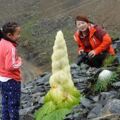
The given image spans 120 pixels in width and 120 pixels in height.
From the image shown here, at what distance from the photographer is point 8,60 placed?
23.9 feet

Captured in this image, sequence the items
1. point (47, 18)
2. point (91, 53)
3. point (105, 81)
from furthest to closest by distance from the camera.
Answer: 1. point (47, 18)
2. point (91, 53)
3. point (105, 81)

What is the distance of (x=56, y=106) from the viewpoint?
775 centimetres

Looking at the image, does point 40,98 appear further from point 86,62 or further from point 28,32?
point 28,32

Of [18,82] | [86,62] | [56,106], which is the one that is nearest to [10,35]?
[18,82]

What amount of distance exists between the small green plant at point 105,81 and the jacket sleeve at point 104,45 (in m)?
1.55

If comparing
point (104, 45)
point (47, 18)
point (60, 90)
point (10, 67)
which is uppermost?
point (47, 18)

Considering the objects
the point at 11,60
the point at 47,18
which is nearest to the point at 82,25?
the point at 11,60

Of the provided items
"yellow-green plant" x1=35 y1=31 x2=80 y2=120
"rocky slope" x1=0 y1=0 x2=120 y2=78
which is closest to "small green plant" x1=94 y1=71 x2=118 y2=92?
"yellow-green plant" x1=35 y1=31 x2=80 y2=120

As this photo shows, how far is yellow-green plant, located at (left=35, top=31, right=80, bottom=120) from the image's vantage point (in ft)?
24.7

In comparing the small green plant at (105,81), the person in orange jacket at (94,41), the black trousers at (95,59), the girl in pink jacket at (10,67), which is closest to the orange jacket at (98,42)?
the person in orange jacket at (94,41)

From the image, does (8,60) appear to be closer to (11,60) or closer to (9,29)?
(11,60)

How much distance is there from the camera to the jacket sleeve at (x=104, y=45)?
30.8ft

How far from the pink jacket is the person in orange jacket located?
2058 mm

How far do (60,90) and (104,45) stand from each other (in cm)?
202
